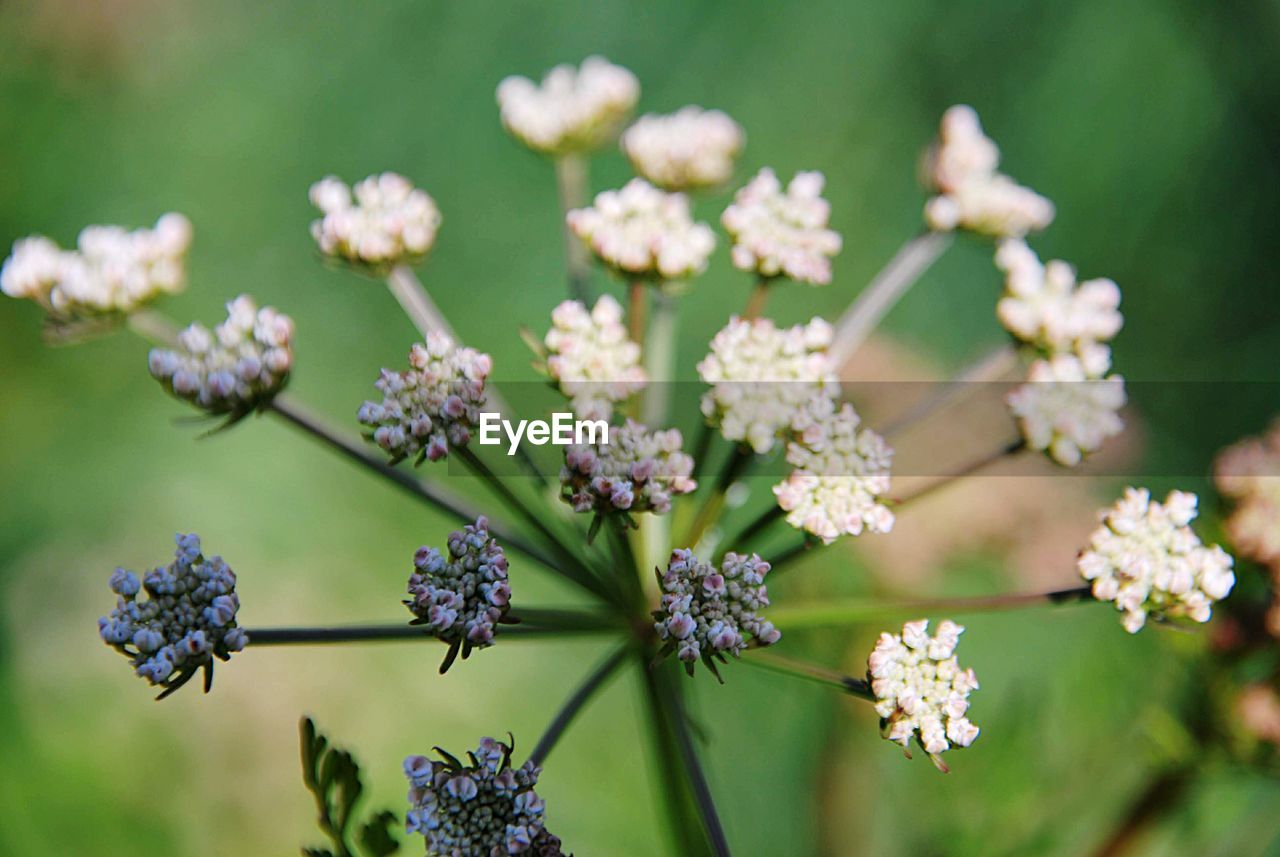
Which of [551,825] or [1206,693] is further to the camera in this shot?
[551,825]

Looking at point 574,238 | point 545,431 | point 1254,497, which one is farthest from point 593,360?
point 1254,497

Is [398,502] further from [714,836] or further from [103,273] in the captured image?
[714,836]

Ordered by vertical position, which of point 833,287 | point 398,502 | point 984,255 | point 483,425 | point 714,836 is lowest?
point 714,836

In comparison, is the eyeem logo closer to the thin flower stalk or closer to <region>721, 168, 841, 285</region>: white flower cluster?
<region>721, 168, 841, 285</region>: white flower cluster

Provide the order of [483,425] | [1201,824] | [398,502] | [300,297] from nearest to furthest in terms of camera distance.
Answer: [483,425]
[1201,824]
[398,502]
[300,297]

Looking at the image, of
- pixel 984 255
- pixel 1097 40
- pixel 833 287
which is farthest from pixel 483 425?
pixel 1097 40

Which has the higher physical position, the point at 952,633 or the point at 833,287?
the point at 833,287

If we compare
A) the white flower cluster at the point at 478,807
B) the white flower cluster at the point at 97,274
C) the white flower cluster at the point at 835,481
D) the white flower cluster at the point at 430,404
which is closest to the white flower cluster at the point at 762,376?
the white flower cluster at the point at 835,481

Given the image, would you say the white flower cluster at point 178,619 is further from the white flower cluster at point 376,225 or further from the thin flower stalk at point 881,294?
the thin flower stalk at point 881,294
